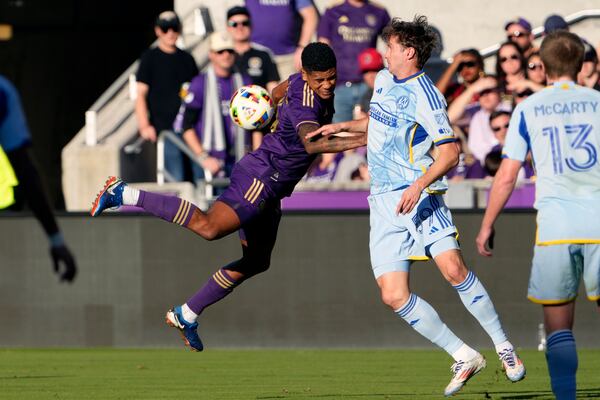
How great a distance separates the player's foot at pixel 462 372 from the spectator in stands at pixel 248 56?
6.12 m

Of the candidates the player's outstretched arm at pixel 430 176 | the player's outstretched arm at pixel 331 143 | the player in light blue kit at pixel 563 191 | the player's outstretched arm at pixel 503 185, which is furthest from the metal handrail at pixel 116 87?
the player in light blue kit at pixel 563 191

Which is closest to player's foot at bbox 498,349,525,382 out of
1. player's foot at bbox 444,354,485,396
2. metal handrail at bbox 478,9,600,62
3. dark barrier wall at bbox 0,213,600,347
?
player's foot at bbox 444,354,485,396

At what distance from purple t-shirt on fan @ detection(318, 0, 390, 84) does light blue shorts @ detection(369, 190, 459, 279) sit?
5918mm

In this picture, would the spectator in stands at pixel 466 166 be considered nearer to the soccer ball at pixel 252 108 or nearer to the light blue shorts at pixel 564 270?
the soccer ball at pixel 252 108

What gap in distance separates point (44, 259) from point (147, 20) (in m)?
9.46

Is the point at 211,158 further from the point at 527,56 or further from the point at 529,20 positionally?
the point at 529,20

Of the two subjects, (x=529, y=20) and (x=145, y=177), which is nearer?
(x=145, y=177)

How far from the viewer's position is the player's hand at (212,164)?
49.2 ft

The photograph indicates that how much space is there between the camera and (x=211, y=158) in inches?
592

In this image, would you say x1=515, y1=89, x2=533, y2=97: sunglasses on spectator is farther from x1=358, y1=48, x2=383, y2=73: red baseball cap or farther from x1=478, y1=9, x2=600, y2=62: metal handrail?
x1=478, y1=9, x2=600, y2=62: metal handrail

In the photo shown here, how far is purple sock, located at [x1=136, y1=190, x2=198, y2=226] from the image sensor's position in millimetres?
10594

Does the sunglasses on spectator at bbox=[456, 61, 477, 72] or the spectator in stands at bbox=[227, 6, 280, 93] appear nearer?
the spectator in stands at bbox=[227, 6, 280, 93]

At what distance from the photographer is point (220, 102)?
49.3ft

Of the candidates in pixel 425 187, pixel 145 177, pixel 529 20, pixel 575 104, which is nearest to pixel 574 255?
pixel 575 104
